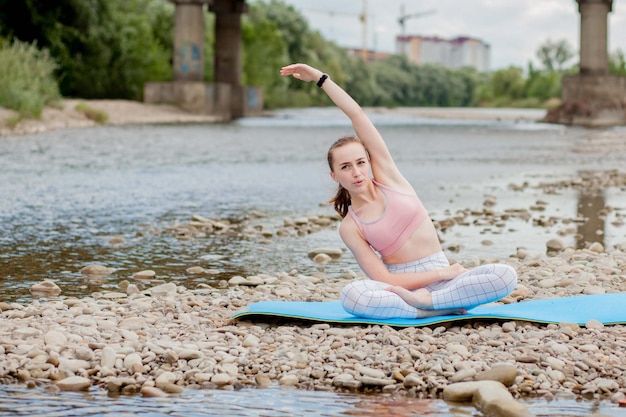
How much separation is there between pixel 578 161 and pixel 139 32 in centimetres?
2853

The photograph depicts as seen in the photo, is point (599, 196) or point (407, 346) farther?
point (599, 196)

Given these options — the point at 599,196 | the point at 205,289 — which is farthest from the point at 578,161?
the point at 205,289

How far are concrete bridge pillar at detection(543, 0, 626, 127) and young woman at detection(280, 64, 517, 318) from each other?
36.5 metres

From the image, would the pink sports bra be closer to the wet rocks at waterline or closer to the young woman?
the young woman

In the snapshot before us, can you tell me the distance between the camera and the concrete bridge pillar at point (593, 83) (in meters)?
41.3

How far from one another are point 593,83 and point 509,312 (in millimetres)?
37440

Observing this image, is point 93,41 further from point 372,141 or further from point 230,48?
point 372,141

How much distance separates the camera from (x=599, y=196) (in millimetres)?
13625

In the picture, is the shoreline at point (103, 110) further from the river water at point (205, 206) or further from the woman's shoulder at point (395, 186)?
the woman's shoulder at point (395, 186)

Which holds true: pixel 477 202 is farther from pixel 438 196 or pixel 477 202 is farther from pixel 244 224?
pixel 244 224

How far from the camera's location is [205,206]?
12.5m

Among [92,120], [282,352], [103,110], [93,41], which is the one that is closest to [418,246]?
[282,352]

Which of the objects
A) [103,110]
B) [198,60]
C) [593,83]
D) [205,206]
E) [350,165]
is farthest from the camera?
[198,60]

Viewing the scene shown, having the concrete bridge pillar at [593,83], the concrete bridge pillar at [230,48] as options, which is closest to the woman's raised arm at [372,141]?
the concrete bridge pillar at [593,83]
